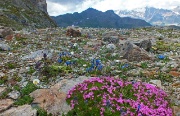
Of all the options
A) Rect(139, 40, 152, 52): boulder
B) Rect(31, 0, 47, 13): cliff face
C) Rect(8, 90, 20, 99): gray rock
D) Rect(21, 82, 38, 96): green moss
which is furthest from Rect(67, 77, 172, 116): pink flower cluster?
Rect(31, 0, 47, 13): cliff face

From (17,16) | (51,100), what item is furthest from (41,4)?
(51,100)

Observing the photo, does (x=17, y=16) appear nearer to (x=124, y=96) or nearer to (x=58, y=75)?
(x=58, y=75)

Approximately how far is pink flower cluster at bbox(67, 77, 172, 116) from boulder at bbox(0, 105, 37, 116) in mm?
1432

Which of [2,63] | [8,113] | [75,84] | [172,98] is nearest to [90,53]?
[2,63]

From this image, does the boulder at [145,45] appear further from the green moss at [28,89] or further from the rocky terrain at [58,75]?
the green moss at [28,89]

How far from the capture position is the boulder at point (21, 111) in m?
8.94

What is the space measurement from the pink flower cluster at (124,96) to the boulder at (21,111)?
4.70ft

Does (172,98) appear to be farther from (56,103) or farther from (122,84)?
(56,103)

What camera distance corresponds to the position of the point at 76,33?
102 ft

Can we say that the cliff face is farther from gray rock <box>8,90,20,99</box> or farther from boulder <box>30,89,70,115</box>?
boulder <box>30,89,70,115</box>

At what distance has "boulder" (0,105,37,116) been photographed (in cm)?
894

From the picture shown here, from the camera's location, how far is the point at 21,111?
905 centimetres

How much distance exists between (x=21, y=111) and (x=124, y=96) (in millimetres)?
3747

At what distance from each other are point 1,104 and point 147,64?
885cm
